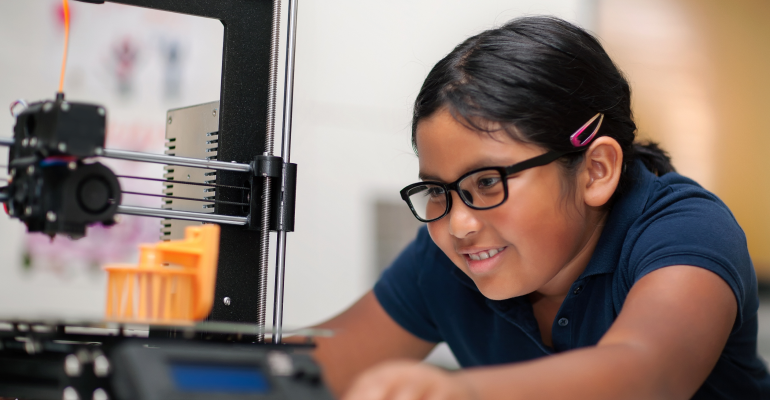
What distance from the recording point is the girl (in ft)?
→ 2.80

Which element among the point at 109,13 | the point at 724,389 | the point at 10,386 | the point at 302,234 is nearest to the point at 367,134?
the point at 302,234

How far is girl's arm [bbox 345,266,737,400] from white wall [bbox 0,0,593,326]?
44.3 inches

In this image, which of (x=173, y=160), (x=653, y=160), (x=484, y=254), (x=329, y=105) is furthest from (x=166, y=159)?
(x=329, y=105)

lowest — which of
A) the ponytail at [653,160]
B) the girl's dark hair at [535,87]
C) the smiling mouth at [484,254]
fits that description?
the smiling mouth at [484,254]

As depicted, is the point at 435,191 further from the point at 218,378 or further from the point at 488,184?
the point at 218,378

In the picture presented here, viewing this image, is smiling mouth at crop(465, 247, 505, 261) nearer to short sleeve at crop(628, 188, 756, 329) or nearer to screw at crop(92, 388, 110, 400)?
short sleeve at crop(628, 188, 756, 329)

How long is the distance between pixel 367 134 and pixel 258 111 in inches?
36.7

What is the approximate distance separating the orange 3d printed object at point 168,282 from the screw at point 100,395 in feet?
0.65

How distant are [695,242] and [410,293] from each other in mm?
594

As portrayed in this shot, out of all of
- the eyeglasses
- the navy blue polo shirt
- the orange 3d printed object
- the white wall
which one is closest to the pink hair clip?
the eyeglasses

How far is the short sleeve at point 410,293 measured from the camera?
134 centimetres

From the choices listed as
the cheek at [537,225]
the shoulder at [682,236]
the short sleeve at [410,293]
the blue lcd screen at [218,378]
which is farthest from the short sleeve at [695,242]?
the blue lcd screen at [218,378]

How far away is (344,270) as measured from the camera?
188 centimetres

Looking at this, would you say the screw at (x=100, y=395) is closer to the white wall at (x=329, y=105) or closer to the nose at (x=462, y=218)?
the nose at (x=462, y=218)
